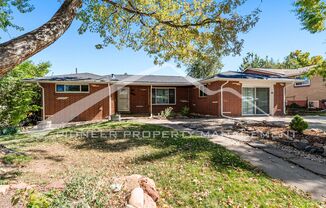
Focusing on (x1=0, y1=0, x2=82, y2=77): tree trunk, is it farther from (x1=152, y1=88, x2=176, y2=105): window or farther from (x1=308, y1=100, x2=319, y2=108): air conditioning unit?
(x1=308, y1=100, x2=319, y2=108): air conditioning unit

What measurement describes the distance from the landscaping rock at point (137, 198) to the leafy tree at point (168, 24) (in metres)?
5.66

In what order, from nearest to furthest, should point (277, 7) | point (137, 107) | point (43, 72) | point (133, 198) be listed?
point (133, 198), point (277, 7), point (137, 107), point (43, 72)

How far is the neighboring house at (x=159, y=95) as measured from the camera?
43.7ft

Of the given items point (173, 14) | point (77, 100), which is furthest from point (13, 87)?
point (173, 14)

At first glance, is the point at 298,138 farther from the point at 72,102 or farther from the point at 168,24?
the point at 72,102

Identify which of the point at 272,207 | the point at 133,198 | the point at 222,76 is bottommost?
the point at 272,207

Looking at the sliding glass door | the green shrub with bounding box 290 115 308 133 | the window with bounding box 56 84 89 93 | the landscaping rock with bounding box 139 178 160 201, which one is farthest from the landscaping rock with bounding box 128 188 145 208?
the sliding glass door

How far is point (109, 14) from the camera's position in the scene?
31.7 feet

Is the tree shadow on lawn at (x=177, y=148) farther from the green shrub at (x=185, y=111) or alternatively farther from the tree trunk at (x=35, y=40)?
the green shrub at (x=185, y=111)

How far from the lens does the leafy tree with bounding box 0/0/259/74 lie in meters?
8.35

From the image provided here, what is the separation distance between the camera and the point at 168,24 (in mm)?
8586

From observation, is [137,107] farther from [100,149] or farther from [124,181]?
[124,181]

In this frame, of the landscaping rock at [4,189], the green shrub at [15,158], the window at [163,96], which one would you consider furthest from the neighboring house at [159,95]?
the landscaping rock at [4,189]

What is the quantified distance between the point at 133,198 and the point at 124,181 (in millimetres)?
580
